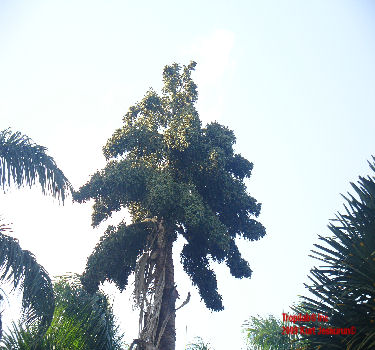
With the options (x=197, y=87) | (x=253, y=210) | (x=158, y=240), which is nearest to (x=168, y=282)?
(x=158, y=240)

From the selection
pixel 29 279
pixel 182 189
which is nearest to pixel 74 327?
pixel 29 279

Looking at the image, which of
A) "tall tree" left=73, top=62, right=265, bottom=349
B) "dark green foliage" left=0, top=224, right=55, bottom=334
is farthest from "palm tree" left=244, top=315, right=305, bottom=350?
"dark green foliage" left=0, top=224, right=55, bottom=334

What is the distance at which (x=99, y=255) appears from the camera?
16344 mm

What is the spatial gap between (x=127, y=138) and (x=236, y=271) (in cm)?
735

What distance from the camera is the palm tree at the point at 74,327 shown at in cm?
1080

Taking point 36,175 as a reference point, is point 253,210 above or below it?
above

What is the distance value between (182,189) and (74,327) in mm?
6703

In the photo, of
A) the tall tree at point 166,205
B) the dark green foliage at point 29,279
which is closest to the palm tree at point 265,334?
the tall tree at point 166,205

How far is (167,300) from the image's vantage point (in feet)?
50.8

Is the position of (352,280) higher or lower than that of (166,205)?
lower

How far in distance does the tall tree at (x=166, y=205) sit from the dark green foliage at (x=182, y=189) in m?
0.04

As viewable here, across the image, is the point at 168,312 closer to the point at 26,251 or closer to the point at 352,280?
the point at 26,251

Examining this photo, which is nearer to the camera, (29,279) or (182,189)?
(29,279)

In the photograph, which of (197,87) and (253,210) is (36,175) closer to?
(253,210)
